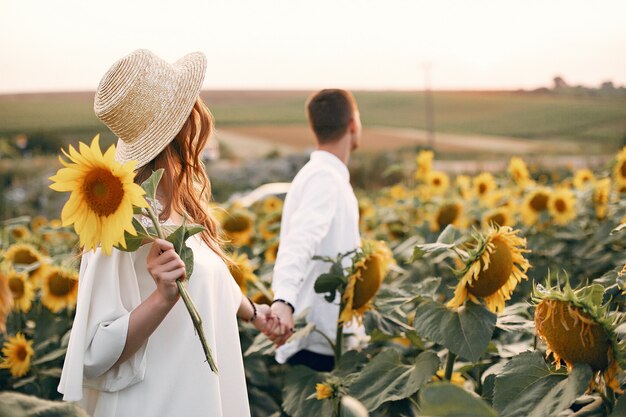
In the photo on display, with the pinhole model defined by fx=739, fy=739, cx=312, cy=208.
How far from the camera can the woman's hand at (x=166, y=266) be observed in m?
1.55

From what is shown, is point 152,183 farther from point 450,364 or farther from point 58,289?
point 58,289

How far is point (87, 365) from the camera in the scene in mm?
1698

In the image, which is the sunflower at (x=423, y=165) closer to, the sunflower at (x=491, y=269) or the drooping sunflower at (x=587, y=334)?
the sunflower at (x=491, y=269)

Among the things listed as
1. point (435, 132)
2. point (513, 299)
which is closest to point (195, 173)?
point (513, 299)

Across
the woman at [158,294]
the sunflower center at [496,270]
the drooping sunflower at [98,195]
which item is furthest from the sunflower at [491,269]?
the drooping sunflower at [98,195]

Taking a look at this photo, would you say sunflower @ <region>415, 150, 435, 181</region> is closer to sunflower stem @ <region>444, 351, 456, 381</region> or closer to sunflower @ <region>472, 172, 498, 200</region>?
sunflower @ <region>472, 172, 498, 200</region>

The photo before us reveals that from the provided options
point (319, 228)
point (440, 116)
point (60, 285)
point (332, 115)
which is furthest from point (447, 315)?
point (440, 116)

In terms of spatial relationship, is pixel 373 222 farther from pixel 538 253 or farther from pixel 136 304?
pixel 136 304

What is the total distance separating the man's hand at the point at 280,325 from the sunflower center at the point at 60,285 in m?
1.09

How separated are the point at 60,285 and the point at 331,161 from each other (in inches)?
49.7

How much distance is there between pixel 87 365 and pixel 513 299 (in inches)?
78.9

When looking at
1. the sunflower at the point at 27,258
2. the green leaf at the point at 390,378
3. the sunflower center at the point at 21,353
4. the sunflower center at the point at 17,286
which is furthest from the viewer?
the sunflower at the point at 27,258

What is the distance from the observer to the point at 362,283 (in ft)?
7.77

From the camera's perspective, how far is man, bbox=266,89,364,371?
261 cm
